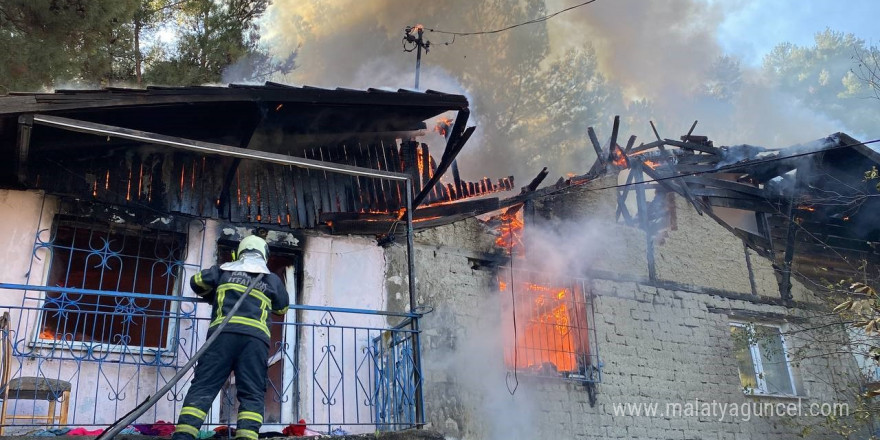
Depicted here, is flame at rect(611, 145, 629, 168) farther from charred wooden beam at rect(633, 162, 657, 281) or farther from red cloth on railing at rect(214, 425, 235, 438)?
red cloth on railing at rect(214, 425, 235, 438)

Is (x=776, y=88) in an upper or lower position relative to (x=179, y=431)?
upper

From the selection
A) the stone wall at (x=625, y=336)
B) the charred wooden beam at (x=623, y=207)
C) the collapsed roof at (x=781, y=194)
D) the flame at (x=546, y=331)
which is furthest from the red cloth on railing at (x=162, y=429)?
the charred wooden beam at (x=623, y=207)

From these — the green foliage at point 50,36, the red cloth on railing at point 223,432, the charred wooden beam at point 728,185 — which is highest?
the green foliage at point 50,36

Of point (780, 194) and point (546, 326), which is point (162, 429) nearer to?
point (546, 326)

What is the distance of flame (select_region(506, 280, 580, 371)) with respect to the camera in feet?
30.4

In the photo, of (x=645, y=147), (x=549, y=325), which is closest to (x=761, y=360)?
(x=645, y=147)

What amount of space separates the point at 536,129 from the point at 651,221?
41.6ft

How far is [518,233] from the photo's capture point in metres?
9.72

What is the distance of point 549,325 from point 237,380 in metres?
5.48

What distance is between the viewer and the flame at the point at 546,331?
9.27 meters

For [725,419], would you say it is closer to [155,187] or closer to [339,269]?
[339,269]

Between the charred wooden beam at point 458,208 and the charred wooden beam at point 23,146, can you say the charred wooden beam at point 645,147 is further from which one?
the charred wooden beam at point 23,146

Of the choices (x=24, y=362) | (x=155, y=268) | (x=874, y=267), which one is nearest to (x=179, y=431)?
(x=24, y=362)

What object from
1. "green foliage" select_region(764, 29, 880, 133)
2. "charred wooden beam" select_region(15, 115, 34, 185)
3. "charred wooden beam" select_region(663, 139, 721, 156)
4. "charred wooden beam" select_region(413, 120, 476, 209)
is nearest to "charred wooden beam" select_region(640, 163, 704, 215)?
"charred wooden beam" select_region(663, 139, 721, 156)
